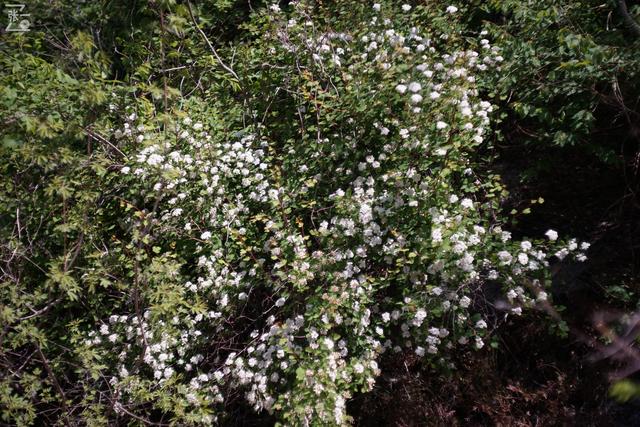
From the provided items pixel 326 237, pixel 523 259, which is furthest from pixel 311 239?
pixel 523 259

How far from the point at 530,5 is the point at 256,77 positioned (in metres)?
2.19

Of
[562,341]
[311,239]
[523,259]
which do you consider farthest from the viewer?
[311,239]

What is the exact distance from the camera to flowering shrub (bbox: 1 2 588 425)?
2680 mm

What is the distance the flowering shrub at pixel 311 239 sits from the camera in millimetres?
2680

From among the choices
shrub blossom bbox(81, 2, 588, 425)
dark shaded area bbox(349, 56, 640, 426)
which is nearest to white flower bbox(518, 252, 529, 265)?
shrub blossom bbox(81, 2, 588, 425)

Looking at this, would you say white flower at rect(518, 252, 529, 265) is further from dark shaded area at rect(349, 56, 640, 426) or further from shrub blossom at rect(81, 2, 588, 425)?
dark shaded area at rect(349, 56, 640, 426)

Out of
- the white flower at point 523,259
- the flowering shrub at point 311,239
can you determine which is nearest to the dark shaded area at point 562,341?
the flowering shrub at point 311,239

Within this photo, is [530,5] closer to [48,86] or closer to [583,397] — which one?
[583,397]

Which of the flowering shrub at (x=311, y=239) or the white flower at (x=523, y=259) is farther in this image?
the flowering shrub at (x=311, y=239)

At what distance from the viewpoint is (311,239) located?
11.1 feet

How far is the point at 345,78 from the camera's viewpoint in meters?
3.46

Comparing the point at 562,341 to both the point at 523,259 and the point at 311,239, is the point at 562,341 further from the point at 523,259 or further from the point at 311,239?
the point at 311,239

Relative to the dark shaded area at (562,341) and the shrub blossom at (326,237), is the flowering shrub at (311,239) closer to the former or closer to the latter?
the shrub blossom at (326,237)

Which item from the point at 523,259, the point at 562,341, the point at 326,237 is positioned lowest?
the point at 326,237
